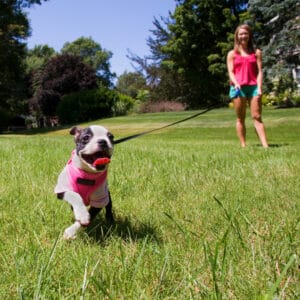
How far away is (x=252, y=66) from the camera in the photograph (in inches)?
313

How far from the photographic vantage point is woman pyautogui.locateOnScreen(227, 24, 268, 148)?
786 centimetres

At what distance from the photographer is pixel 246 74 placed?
26.0 feet

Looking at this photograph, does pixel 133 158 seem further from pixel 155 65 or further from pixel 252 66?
pixel 155 65

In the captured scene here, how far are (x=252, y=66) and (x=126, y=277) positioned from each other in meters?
6.80

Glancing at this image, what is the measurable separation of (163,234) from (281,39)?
2300cm

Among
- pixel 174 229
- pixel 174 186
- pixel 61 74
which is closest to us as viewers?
pixel 174 229

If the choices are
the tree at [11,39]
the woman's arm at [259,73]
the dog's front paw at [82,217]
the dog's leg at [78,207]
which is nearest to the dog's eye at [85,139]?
the dog's leg at [78,207]

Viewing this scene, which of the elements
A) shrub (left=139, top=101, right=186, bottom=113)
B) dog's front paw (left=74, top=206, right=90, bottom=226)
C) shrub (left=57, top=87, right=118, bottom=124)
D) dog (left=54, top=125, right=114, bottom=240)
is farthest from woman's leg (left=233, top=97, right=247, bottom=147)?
shrub (left=139, top=101, right=186, bottom=113)

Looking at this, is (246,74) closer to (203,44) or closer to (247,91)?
(247,91)

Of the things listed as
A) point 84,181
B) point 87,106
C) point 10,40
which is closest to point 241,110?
point 84,181

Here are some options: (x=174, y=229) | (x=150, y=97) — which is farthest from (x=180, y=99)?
(x=174, y=229)

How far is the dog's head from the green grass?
0.38 metres

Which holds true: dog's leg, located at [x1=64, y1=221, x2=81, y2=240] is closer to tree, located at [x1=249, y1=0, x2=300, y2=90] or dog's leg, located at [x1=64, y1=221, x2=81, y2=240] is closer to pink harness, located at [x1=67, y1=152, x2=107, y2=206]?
pink harness, located at [x1=67, y1=152, x2=107, y2=206]

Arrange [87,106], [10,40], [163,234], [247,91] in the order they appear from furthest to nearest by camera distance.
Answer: [87,106], [10,40], [247,91], [163,234]
